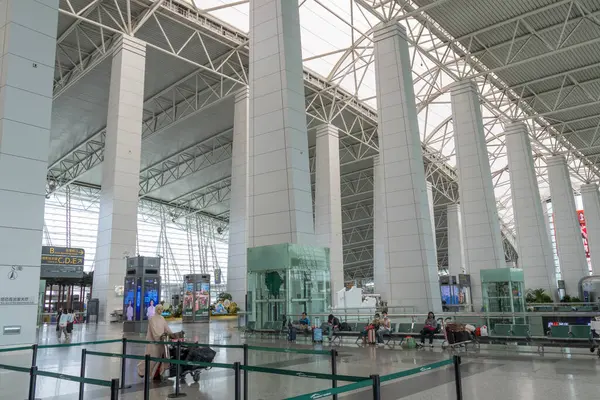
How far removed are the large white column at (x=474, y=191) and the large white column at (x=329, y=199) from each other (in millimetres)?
9610

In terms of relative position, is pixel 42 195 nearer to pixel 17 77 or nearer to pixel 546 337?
pixel 17 77

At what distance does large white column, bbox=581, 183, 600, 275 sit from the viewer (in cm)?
4594

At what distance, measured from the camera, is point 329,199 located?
116 feet

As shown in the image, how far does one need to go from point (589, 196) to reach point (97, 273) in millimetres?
47031

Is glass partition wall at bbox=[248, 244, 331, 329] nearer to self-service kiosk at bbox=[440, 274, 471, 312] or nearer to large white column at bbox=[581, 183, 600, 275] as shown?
self-service kiosk at bbox=[440, 274, 471, 312]

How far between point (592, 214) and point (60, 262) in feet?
159

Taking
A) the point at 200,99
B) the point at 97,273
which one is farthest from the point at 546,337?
the point at 200,99

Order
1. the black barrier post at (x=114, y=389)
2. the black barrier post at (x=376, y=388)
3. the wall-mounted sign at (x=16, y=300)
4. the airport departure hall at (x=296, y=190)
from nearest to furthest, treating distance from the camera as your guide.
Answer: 1. the black barrier post at (x=376, y=388)
2. the black barrier post at (x=114, y=389)
3. the airport departure hall at (x=296, y=190)
4. the wall-mounted sign at (x=16, y=300)

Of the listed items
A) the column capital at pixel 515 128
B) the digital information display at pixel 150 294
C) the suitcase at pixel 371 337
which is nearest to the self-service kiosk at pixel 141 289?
the digital information display at pixel 150 294

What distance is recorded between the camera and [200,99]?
3541 centimetres

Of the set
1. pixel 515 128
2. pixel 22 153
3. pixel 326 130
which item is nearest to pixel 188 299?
pixel 326 130

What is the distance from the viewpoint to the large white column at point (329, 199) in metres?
34.5

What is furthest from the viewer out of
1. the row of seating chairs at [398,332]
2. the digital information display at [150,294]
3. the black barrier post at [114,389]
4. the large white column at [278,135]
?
the digital information display at [150,294]

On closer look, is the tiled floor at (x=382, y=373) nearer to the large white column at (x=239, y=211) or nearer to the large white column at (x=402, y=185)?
the large white column at (x=402, y=185)
